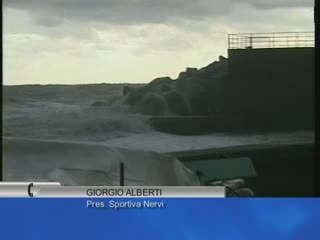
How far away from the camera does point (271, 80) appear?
323 centimetres

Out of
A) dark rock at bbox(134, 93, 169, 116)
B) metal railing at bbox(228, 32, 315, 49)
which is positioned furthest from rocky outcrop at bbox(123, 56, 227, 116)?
metal railing at bbox(228, 32, 315, 49)

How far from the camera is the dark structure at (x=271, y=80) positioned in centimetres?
318

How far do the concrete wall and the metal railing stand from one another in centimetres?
3

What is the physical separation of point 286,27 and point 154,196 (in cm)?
92

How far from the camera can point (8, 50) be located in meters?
3.23

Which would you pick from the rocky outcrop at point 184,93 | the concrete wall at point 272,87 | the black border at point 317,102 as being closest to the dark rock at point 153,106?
the rocky outcrop at point 184,93

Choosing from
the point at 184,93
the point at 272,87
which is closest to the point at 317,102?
the point at 272,87

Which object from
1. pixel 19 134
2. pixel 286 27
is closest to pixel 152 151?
Result: pixel 19 134
